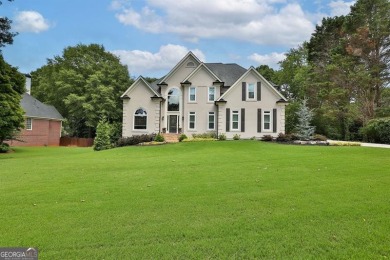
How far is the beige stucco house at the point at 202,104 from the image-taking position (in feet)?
81.9

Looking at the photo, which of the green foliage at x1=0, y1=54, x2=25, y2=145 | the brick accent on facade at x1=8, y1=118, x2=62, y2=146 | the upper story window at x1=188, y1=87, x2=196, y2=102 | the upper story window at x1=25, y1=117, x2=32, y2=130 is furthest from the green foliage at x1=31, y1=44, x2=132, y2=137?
the green foliage at x1=0, y1=54, x2=25, y2=145

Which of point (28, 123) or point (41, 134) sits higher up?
point (28, 123)

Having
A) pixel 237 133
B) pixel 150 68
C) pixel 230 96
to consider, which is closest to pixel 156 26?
pixel 230 96

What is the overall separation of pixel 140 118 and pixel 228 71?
10.0 m

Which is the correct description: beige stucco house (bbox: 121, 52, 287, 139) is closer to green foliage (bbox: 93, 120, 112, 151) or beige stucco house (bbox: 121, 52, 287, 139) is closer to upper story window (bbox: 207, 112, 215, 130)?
upper story window (bbox: 207, 112, 215, 130)

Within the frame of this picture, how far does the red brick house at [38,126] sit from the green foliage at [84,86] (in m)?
3.50

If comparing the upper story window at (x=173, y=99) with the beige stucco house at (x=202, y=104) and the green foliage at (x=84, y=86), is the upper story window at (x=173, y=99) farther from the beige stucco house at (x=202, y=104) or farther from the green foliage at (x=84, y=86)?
the green foliage at (x=84, y=86)

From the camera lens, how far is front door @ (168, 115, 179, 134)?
2658 centimetres

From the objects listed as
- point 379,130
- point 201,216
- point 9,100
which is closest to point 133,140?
point 9,100

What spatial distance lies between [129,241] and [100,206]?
1874 mm

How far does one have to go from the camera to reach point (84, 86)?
37.8 metres

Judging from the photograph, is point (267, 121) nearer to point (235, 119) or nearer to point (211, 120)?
point (235, 119)

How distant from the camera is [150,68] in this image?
121 feet

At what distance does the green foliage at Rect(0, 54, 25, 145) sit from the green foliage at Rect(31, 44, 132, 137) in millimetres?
15041
